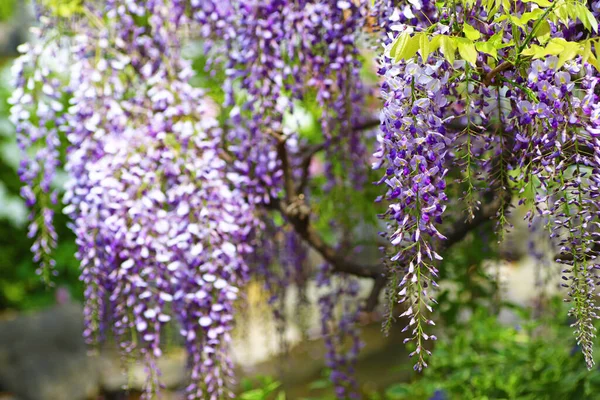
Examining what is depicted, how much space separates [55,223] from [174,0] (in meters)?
3.68

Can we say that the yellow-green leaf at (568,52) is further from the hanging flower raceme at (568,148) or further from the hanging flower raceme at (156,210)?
the hanging flower raceme at (156,210)

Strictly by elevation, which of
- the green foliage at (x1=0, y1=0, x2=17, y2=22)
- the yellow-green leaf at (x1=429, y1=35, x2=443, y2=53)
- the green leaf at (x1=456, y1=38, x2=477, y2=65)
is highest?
the green foliage at (x1=0, y1=0, x2=17, y2=22)

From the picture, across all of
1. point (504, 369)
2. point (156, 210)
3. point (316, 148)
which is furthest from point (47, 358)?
point (504, 369)

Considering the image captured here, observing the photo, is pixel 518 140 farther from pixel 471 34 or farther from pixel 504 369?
pixel 504 369

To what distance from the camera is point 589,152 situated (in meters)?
1.56

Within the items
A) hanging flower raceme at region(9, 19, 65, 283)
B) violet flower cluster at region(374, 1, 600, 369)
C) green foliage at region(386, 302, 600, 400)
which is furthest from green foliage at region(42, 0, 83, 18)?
green foliage at region(386, 302, 600, 400)

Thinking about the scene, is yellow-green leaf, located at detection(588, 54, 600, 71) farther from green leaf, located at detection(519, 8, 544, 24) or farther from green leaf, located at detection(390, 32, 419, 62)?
green leaf, located at detection(390, 32, 419, 62)

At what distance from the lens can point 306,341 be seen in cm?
297

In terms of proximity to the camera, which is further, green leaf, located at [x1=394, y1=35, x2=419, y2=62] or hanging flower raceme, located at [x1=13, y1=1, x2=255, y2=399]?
hanging flower raceme, located at [x1=13, y1=1, x2=255, y2=399]

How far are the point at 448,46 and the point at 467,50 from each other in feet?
0.14

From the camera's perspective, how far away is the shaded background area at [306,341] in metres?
2.77

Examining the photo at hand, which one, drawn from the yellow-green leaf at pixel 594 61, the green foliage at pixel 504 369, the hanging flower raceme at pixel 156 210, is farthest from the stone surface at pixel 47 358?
the yellow-green leaf at pixel 594 61

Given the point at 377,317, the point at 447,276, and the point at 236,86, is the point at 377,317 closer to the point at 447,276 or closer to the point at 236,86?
the point at 447,276

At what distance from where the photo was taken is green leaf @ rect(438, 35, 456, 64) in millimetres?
1425
